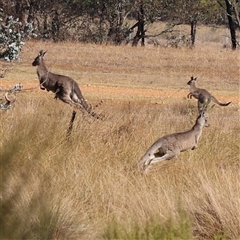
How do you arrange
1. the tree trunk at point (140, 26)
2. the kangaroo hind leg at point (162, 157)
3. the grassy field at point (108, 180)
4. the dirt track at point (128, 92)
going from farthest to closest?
the tree trunk at point (140, 26) < the dirt track at point (128, 92) < the kangaroo hind leg at point (162, 157) < the grassy field at point (108, 180)

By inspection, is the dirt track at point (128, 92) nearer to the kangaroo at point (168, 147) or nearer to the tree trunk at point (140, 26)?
the kangaroo at point (168, 147)

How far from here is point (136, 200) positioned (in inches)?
264

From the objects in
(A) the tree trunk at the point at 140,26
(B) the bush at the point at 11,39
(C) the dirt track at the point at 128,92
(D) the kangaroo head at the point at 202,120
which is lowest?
(A) the tree trunk at the point at 140,26

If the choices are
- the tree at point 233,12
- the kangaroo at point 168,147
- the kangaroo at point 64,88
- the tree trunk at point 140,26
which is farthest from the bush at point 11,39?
the tree trunk at point 140,26

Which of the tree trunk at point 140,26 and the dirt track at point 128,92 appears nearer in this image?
the dirt track at point 128,92

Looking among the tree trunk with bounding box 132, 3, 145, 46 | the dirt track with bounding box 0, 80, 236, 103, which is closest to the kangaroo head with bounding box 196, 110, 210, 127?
the dirt track with bounding box 0, 80, 236, 103

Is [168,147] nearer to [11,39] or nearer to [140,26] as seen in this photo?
[11,39]

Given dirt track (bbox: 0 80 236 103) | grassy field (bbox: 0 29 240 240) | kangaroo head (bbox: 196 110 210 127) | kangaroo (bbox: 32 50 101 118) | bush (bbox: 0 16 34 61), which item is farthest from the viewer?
dirt track (bbox: 0 80 236 103)

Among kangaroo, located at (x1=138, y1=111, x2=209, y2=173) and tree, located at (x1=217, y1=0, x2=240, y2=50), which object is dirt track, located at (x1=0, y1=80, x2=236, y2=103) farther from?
kangaroo, located at (x1=138, y1=111, x2=209, y2=173)

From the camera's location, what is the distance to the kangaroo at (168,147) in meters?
8.27

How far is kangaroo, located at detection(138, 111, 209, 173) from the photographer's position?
27.1 feet

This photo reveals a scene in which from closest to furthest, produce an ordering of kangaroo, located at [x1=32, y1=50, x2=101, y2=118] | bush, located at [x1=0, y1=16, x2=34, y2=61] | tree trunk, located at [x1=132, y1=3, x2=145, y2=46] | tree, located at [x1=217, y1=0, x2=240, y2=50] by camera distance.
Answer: bush, located at [x1=0, y1=16, x2=34, y2=61]
kangaroo, located at [x1=32, y1=50, x2=101, y2=118]
tree, located at [x1=217, y1=0, x2=240, y2=50]
tree trunk, located at [x1=132, y1=3, x2=145, y2=46]

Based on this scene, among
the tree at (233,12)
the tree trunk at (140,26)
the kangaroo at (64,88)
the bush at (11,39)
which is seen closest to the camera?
the bush at (11,39)

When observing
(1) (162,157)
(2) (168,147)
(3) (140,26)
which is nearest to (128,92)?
(2) (168,147)
